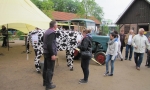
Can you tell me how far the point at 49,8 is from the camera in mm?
24766

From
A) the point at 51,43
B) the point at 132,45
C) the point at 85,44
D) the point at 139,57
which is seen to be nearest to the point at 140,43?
the point at 132,45

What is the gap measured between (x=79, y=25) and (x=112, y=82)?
506 centimetres

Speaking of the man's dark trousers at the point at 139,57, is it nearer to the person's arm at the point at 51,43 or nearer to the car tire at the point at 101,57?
the car tire at the point at 101,57

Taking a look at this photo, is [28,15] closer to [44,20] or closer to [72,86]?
[44,20]

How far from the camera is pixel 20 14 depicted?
26.9 ft

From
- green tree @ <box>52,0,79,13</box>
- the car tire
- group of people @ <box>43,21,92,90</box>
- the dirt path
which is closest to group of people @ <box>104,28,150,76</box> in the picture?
the dirt path

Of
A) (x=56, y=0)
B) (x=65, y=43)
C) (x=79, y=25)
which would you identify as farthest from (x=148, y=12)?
(x=56, y=0)

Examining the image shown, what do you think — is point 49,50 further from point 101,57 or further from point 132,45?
point 132,45

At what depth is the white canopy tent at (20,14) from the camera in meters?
7.76

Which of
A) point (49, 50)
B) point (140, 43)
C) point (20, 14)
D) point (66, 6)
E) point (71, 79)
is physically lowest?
point (71, 79)

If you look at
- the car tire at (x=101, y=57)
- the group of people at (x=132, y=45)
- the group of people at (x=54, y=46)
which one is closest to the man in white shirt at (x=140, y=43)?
the group of people at (x=132, y=45)

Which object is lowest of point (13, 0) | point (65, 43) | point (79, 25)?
point (65, 43)

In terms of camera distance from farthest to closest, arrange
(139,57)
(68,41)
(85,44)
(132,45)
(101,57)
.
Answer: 1. (101,57)
2. (132,45)
3. (139,57)
4. (68,41)
5. (85,44)

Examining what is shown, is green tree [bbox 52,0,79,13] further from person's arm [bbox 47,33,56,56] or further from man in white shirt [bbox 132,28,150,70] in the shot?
person's arm [bbox 47,33,56,56]
